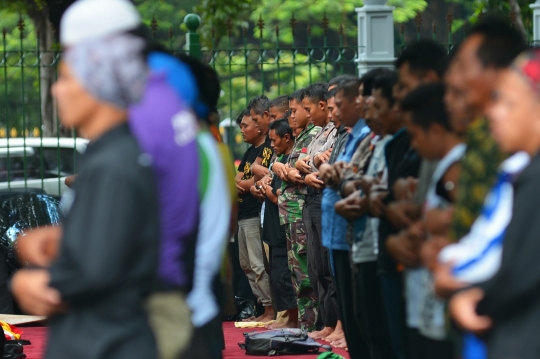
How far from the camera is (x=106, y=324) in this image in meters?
3.31

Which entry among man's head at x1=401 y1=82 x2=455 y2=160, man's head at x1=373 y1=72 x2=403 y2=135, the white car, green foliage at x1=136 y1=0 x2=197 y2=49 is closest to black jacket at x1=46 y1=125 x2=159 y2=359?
man's head at x1=401 y1=82 x2=455 y2=160

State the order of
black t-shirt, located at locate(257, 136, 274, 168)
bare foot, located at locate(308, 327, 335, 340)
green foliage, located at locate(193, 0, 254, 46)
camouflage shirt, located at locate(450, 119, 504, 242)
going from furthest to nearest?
1. green foliage, located at locate(193, 0, 254, 46)
2. black t-shirt, located at locate(257, 136, 274, 168)
3. bare foot, located at locate(308, 327, 335, 340)
4. camouflage shirt, located at locate(450, 119, 504, 242)

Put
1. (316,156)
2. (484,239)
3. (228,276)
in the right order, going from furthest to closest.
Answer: (316,156), (228,276), (484,239)

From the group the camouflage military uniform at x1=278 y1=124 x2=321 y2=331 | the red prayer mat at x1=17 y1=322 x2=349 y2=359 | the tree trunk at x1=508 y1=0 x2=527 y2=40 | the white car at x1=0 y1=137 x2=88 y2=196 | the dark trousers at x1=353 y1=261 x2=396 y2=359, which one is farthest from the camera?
the white car at x1=0 y1=137 x2=88 y2=196

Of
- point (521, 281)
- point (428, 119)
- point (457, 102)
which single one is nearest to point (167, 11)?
point (428, 119)

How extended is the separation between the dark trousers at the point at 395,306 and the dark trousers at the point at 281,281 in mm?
4462

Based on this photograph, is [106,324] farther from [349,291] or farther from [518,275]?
[349,291]

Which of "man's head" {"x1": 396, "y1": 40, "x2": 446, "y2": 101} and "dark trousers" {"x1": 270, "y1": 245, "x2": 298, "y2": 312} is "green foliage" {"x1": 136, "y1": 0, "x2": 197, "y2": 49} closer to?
"dark trousers" {"x1": 270, "y1": 245, "x2": 298, "y2": 312}

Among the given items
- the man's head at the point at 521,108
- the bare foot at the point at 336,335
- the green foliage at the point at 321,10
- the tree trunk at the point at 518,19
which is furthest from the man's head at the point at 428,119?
the green foliage at the point at 321,10

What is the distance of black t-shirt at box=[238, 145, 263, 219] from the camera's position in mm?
11086

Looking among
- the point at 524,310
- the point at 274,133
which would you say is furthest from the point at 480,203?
the point at 274,133

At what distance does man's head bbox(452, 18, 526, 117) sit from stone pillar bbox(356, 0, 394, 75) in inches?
276

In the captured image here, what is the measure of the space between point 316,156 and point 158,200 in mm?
5635

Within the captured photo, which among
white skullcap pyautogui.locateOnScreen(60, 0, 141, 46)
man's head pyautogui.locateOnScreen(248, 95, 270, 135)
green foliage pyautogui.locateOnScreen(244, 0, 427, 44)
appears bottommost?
man's head pyautogui.locateOnScreen(248, 95, 270, 135)
